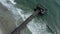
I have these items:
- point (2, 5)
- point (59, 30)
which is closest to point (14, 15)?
point (2, 5)

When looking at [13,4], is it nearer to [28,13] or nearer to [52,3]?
[28,13]

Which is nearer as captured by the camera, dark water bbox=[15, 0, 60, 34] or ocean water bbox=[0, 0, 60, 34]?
ocean water bbox=[0, 0, 60, 34]

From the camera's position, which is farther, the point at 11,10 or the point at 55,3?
the point at 55,3

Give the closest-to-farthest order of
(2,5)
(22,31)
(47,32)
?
(22,31), (47,32), (2,5)

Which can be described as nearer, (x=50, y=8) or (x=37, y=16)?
(x=37, y=16)

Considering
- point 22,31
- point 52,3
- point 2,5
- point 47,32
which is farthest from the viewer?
point 52,3

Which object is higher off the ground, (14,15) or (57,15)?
(14,15)

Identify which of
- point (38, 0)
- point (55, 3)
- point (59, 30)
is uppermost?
point (38, 0)

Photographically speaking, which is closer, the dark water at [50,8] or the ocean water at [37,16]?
the ocean water at [37,16]
